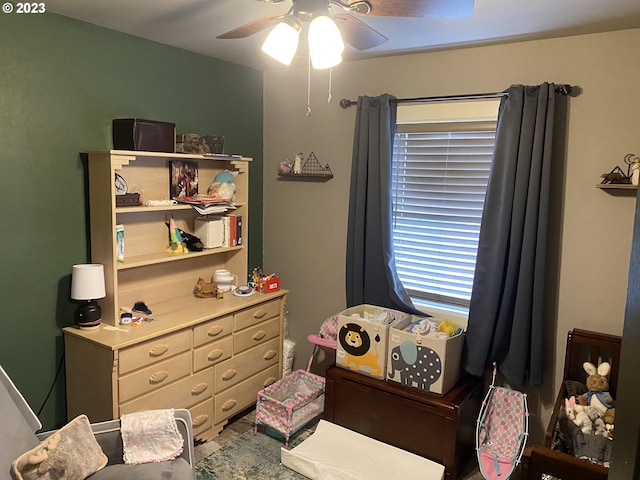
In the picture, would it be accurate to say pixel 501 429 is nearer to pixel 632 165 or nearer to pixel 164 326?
pixel 632 165

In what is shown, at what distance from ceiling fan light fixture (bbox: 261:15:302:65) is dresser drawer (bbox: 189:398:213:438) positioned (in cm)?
208

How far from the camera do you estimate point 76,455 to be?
1.91 meters

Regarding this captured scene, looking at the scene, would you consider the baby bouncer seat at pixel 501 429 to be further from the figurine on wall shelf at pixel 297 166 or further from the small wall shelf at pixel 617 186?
the figurine on wall shelf at pixel 297 166

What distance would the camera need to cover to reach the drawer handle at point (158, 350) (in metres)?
2.61

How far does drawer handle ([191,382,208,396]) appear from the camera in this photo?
2865 mm

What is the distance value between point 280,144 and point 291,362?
170 centimetres

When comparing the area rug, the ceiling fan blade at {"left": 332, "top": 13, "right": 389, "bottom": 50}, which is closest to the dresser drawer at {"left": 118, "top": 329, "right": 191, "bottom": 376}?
the area rug

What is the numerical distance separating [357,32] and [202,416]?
90.2 inches

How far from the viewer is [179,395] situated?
2.78 metres

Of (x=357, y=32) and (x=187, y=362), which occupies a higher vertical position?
(x=357, y=32)

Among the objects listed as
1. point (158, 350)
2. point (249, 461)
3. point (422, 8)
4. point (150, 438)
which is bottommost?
point (249, 461)

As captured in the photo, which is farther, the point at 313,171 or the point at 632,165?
the point at 313,171

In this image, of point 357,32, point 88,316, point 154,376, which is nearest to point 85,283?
point 88,316

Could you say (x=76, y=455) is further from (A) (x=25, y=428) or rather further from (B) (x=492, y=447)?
(B) (x=492, y=447)
